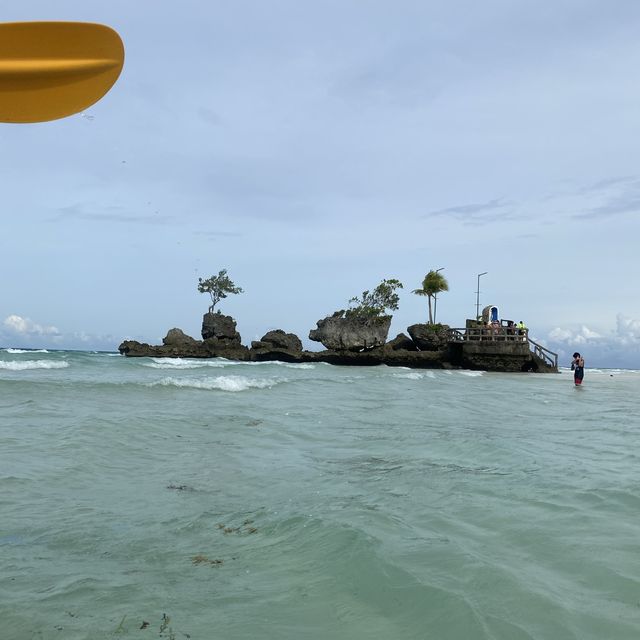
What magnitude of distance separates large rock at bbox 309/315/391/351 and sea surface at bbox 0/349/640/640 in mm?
44454

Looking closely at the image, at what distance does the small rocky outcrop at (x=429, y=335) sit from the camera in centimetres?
4916

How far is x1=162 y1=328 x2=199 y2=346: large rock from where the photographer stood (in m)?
59.0

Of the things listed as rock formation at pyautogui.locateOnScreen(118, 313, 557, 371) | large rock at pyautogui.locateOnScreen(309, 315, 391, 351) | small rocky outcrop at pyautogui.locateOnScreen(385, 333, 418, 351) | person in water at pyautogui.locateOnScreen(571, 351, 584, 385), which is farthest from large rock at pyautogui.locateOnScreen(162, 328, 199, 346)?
person in water at pyautogui.locateOnScreen(571, 351, 584, 385)

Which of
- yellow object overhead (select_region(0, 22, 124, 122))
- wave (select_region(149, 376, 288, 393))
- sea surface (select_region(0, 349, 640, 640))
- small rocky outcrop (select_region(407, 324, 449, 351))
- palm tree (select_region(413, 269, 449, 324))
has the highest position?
palm tree (select_region(413, 269, 449, 324))

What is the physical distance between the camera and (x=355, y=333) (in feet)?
178

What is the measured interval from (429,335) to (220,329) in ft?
67.9

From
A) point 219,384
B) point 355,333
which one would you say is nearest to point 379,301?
point 355,333

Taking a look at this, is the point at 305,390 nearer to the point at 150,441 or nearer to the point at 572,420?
the point at 572,420

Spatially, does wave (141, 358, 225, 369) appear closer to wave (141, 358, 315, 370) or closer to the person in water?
wave (141, 358, 315, 370)

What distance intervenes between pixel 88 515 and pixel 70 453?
267cm

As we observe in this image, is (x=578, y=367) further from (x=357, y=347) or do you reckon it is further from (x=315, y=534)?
(x=357, y=347)

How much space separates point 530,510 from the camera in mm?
4875

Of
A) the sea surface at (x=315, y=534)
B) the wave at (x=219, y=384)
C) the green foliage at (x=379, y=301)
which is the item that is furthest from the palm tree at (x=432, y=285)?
the sea surface at (x=315, y=534)

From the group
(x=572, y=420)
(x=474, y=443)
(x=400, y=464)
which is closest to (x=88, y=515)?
(x=400, y=464)
